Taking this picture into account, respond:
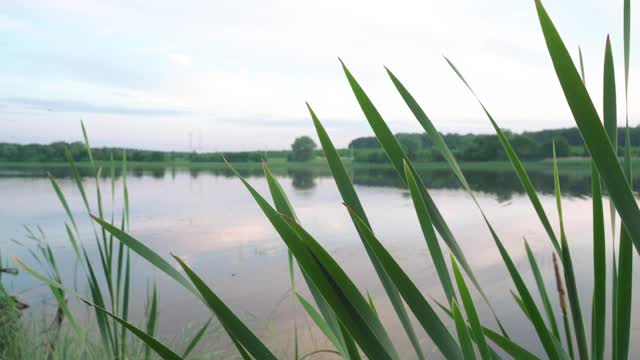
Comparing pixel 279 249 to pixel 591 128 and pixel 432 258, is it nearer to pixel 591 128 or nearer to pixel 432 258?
pixel 432 258

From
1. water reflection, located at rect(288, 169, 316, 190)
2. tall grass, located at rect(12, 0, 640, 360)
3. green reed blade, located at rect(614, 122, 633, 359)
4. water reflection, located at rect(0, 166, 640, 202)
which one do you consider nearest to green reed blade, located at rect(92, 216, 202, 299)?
tall grass, located at rect(12, 0, 640, 360)

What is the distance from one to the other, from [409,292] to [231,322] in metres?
0.18

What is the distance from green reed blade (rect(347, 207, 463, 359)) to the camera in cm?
40

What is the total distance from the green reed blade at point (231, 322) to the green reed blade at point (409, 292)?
15cm

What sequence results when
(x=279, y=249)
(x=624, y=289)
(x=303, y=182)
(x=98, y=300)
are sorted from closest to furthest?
(x=624, y=289), (x=98, y=300), (x=279, y=249), (x=303, y=182)

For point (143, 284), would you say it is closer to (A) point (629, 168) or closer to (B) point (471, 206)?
(A) point (629, 168)

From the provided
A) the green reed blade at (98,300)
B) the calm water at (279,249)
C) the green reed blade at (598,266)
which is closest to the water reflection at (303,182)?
the calm water at (279,249)

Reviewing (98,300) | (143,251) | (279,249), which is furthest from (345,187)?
(279,249)

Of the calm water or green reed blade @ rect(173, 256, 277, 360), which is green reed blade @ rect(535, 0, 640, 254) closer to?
green reed blade @ rect(173, 256, 277, 360)

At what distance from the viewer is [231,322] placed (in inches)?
16.8

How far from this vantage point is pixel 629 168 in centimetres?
63

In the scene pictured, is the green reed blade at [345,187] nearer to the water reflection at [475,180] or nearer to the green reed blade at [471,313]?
the green reed blade at [471,313]

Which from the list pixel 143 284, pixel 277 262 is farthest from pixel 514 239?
pixel 143 284

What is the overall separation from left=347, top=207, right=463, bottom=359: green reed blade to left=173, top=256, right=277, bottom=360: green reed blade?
15cm
